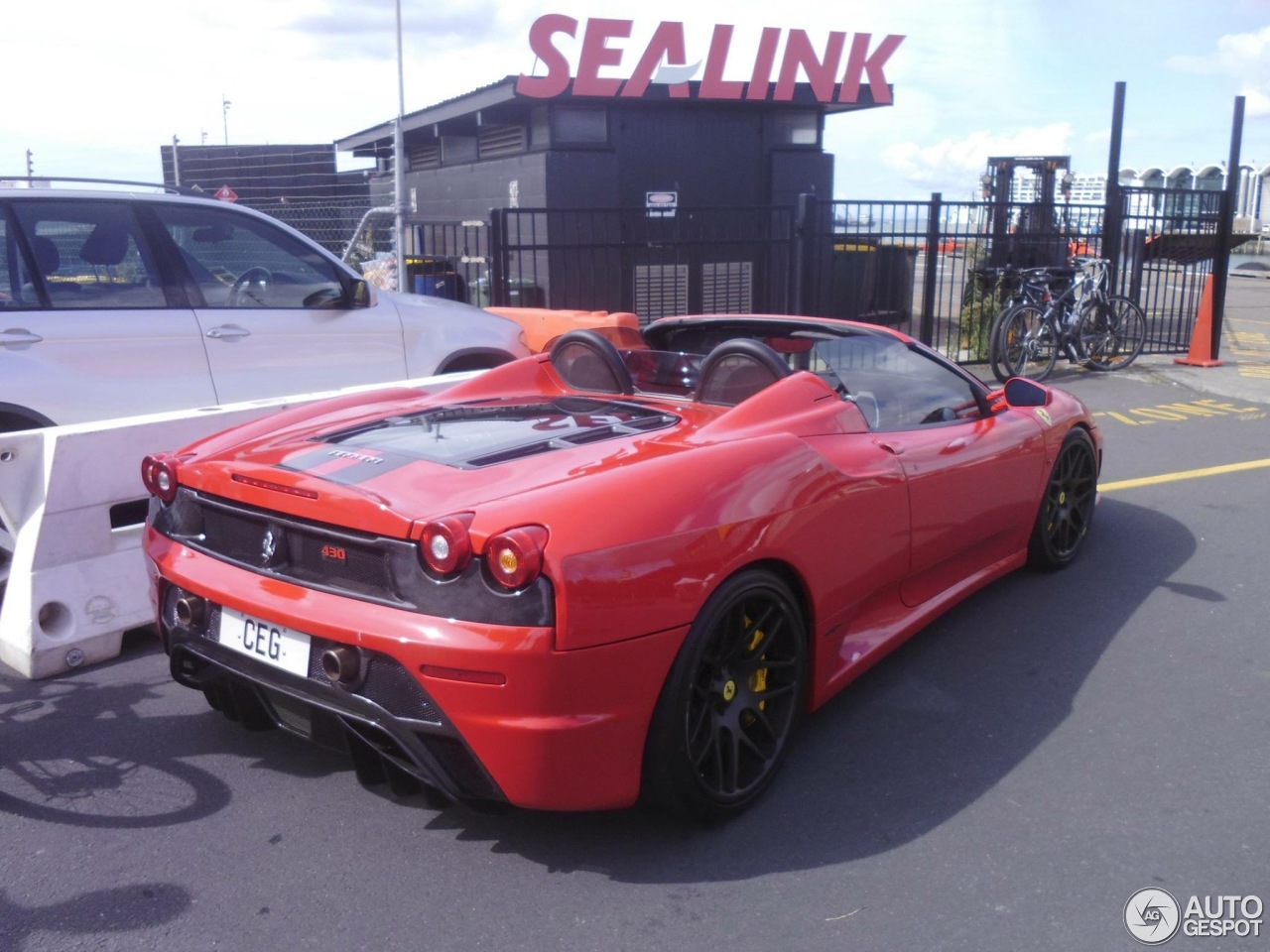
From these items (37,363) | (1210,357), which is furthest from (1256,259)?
(37,363)

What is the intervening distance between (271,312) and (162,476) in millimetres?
2921

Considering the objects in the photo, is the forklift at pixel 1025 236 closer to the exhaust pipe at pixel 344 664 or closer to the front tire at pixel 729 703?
the front tire at pixel 729 703

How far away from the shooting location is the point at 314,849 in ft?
9.92

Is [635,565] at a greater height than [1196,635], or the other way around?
[635,565]

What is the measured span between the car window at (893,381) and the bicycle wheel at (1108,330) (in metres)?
7.84

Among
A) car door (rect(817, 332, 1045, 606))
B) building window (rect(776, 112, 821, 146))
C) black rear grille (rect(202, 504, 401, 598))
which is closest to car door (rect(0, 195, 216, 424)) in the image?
black rear grille (rect(202, 504, 401, 598))

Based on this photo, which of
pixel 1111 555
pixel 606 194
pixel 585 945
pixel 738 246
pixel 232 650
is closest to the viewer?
pixel 585 945

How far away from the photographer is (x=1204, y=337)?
12.9m

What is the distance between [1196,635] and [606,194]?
1180 cm

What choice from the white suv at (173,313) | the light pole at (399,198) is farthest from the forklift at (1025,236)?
the white suv at (173,313)

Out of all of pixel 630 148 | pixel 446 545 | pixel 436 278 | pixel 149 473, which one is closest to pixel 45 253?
pixel 149 473

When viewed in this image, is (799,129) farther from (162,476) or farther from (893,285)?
(162,476)

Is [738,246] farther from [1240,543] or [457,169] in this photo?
[1240,543]

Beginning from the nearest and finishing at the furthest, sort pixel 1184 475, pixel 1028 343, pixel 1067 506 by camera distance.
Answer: pixel 1067 506 → pixel 1184 475 → pixel 1028 343
